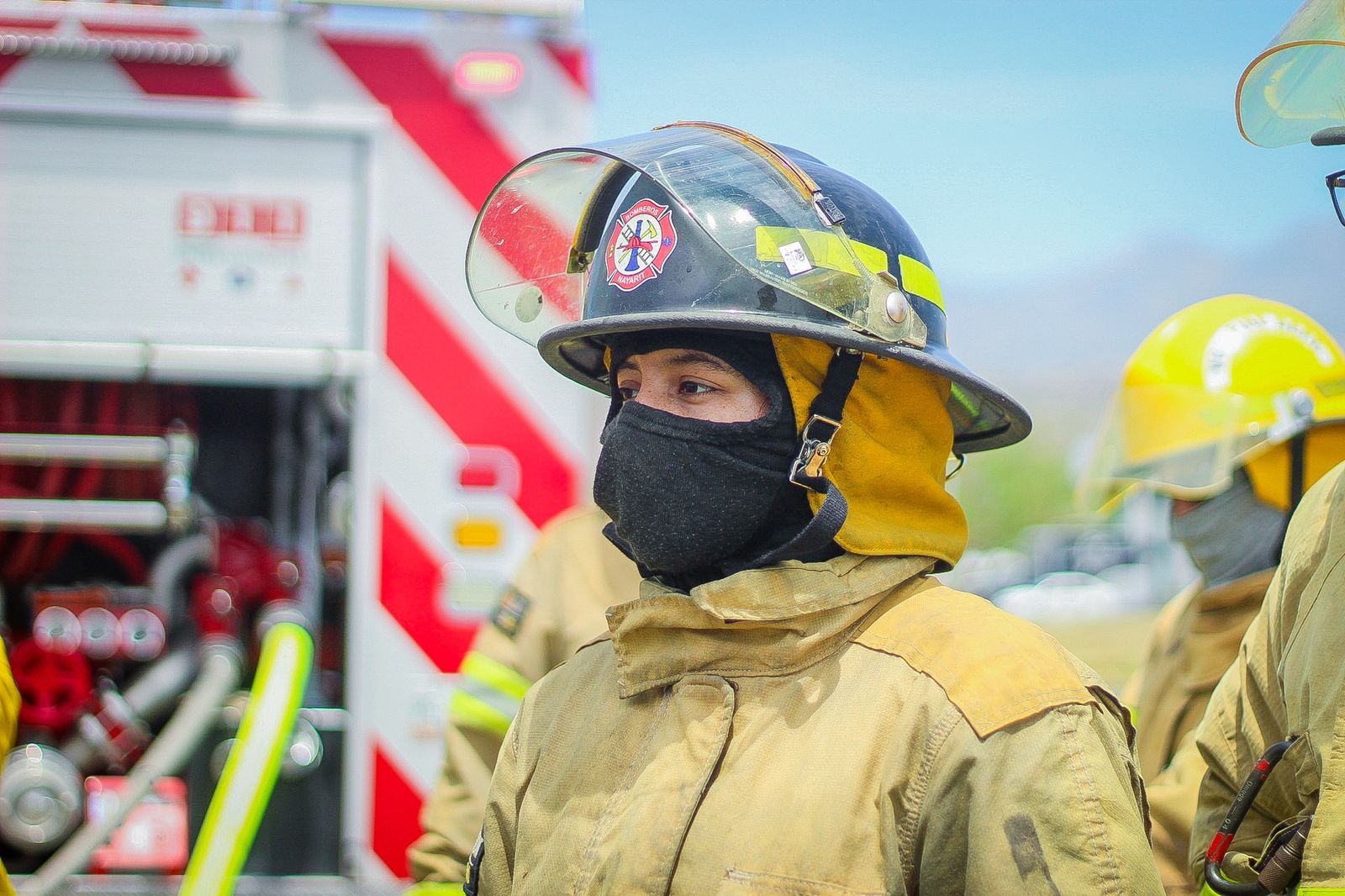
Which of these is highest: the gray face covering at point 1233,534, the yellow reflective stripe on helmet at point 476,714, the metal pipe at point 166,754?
the gray face covering at point 1233,534

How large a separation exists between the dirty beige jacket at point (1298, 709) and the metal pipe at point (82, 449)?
2412mm

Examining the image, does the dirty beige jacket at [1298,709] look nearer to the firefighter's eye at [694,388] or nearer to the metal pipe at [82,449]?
the firefighter's eye at [694,388]

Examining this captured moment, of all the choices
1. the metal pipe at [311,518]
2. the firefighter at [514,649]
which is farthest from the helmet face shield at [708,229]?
the metal pipe at [311,518]

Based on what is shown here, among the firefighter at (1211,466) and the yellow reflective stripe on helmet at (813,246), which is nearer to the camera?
the yellow reflective stripe on helmet at (813,246)

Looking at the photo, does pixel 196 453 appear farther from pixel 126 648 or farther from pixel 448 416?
pixel 448 416

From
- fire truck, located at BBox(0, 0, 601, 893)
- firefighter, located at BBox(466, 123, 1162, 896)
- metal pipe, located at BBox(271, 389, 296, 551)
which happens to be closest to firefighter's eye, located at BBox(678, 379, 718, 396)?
firefighter, located at BBox(466, 123, 1162, 896)

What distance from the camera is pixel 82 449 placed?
3.09m

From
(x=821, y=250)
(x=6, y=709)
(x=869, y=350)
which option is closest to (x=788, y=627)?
(x=869, y=350)

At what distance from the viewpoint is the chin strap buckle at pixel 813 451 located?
1638 mm

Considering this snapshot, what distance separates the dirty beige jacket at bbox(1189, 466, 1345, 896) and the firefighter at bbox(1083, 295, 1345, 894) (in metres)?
0.56

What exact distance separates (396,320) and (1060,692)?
208cm

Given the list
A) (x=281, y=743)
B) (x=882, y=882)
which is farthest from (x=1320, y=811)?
(x=281, y=743)

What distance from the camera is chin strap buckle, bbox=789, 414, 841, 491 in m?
1.64

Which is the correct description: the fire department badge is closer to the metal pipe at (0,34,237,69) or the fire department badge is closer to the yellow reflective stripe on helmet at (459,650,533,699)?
the yellow reflective stripe on helmet at (459,650,533,699)
